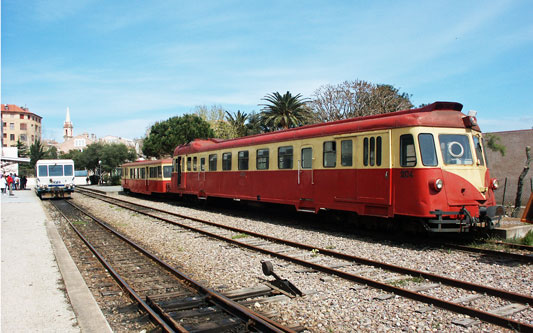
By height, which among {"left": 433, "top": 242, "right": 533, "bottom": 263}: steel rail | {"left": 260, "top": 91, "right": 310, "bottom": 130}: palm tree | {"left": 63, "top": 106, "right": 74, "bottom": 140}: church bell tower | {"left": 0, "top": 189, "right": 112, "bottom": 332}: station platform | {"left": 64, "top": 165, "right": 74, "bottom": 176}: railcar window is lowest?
{"left": 0, "top": 189, "right": 112, "bottom": 332}: station platform

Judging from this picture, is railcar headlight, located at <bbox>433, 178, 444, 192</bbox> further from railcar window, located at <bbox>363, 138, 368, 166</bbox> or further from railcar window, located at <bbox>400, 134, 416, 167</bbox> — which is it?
railcar window, located at <bbox>363, 138, 368, 166</bbox>

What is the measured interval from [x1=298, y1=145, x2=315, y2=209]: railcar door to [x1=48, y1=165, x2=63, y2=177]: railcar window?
74.3 feet

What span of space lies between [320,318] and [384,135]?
605 cm

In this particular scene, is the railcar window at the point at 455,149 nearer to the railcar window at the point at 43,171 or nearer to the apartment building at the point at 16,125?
the railcar window at the point at 43,171

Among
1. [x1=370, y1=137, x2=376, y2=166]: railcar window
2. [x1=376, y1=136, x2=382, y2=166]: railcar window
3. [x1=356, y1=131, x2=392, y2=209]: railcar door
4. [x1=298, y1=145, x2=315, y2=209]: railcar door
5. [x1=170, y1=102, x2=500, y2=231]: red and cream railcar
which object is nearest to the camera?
[x1=170, y1=102, x2=500, y2=231]: red and cream railcar

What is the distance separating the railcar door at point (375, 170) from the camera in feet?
33.0

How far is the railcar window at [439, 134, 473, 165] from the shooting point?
9570 millimetres

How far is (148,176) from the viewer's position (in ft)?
99.0

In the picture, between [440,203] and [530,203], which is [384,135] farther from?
[530,203]

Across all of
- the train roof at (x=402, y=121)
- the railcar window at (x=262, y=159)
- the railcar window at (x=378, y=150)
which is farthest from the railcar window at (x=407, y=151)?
the railcar window at (x=262, y=159)

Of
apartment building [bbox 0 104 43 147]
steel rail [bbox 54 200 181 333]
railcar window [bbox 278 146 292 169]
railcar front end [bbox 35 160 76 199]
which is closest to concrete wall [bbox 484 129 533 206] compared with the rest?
railcar window [bbox 278 146 292 169]

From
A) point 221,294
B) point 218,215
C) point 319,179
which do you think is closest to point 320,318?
point 221,294

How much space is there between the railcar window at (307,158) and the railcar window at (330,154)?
690mm

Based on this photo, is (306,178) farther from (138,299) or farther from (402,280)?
(138,299)
